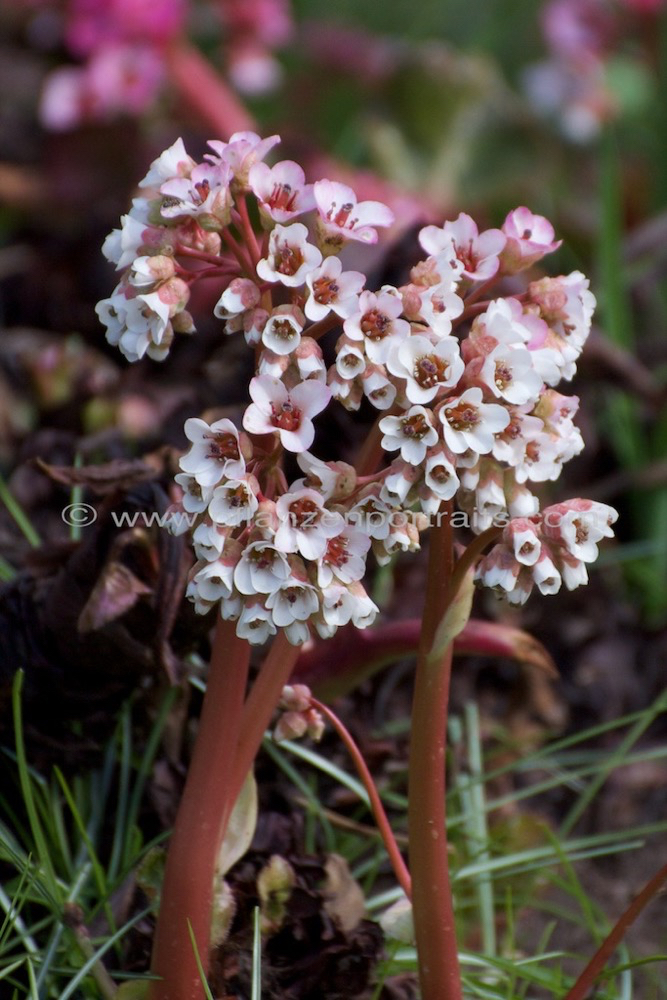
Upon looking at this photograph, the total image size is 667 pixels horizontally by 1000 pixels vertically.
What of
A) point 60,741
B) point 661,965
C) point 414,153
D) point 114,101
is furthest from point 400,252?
point 414,153

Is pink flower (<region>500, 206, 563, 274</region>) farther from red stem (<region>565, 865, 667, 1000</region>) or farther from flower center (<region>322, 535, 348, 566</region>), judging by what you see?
red stem (<region>565, 865, 667, 1000</region>)

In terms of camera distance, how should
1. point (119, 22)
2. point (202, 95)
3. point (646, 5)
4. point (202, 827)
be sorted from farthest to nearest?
point (646, 5) < point (202, 95) < point (119, 22) < point (202, 827)

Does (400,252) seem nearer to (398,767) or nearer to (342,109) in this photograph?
(398,767)

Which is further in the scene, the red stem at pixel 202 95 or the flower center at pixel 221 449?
the red stem at pixel 202 95

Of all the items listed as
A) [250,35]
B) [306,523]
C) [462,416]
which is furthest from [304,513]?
[250,35]

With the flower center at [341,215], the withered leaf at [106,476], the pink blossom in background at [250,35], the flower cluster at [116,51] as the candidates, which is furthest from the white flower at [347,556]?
the pink blossom in background at [250,35]

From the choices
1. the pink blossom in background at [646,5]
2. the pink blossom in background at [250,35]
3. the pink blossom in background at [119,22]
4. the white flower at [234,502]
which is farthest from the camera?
the pink blossom in background at [646,5]

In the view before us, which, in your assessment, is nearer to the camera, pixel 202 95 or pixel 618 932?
pixel 618 932

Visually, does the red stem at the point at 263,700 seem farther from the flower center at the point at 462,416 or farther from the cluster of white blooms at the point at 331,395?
the flower center at the point at 462,416

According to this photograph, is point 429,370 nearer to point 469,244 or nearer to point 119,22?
point 469,244
